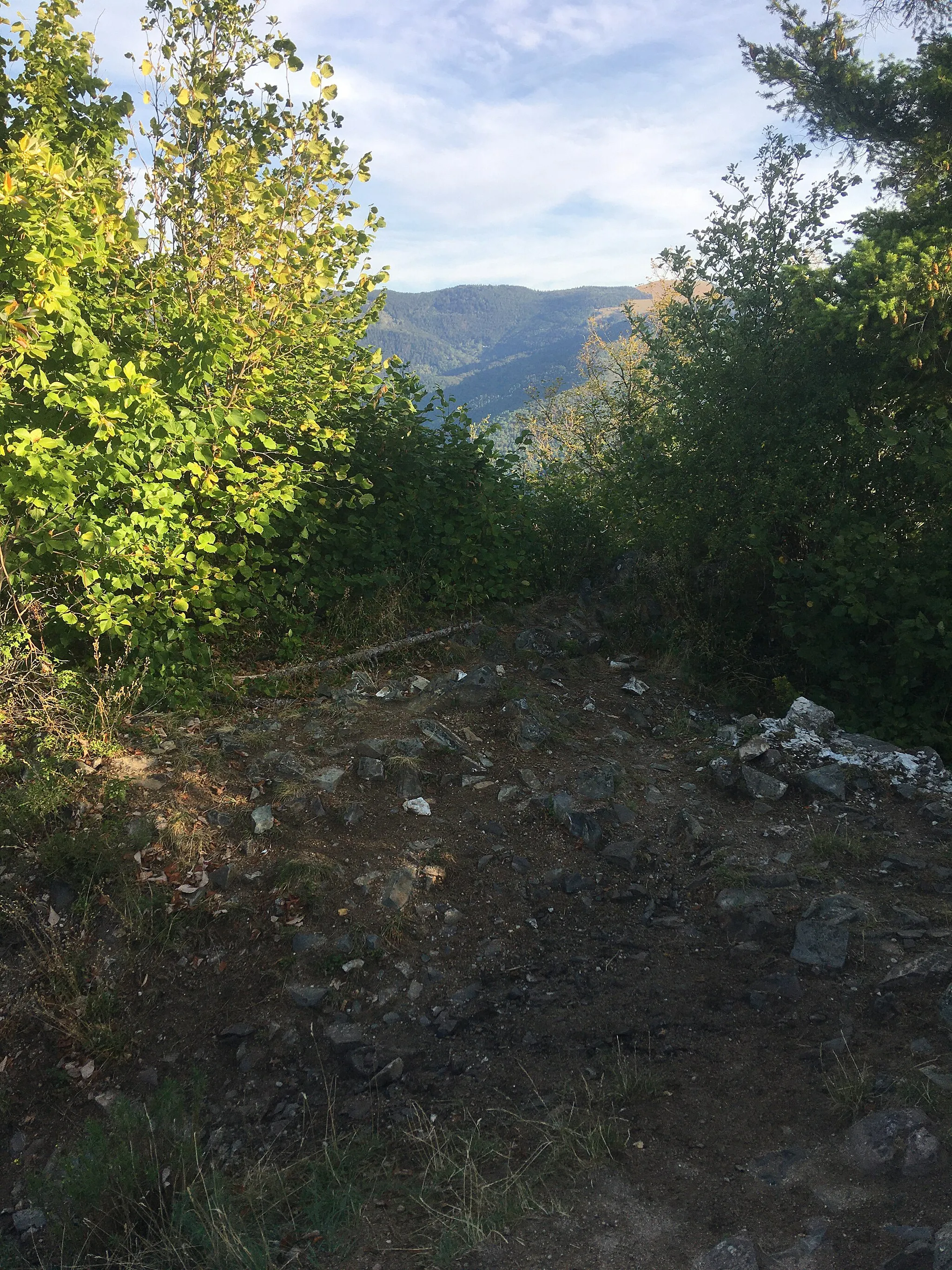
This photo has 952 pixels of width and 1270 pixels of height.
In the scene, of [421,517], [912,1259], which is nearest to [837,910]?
[912,1259]

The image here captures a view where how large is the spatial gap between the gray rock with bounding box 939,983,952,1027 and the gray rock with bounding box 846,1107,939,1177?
0.62m

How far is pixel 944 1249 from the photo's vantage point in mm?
2174

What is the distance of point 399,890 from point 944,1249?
2.67 metres

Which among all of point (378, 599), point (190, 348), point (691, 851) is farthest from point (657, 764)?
point (190, 348)

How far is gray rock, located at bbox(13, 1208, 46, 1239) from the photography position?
115 inches

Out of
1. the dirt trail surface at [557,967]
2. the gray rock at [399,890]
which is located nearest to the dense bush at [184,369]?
the dirt trail surface at [557,967]

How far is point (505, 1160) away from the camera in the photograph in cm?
281

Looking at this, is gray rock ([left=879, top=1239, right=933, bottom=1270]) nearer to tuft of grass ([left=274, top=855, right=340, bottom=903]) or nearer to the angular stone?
tuft of grass ([left=274, top=855, right=340, bottom=903])

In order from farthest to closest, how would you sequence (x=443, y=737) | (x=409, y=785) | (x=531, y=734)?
(x=531, y=734) → (x=443, y=737) → (x=409, y=785)

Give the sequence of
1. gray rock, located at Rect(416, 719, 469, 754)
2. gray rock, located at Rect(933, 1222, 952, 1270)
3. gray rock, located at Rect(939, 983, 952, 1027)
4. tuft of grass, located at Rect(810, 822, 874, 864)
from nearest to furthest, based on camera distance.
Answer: gray rock, located at Rect(933, 1222, 952, 1270) → gray rock, located at Rect(939, 983, 952, 1027) → tuft of grass, located at Rect(810, 822, 874, 864) → gray rock, located at Rect(416, 719, 469, 754)

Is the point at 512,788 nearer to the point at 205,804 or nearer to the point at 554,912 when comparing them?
the point at 554,912

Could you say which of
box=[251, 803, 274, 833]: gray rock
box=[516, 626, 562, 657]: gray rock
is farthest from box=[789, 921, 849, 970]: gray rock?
box=[516, 626, 562, 657]: gray rock

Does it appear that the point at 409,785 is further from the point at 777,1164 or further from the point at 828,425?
the point at 828,425

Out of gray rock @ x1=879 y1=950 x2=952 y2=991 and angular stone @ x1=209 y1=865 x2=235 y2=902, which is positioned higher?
angular stone @ x1=209 y1=865 x2=235 y2=902
